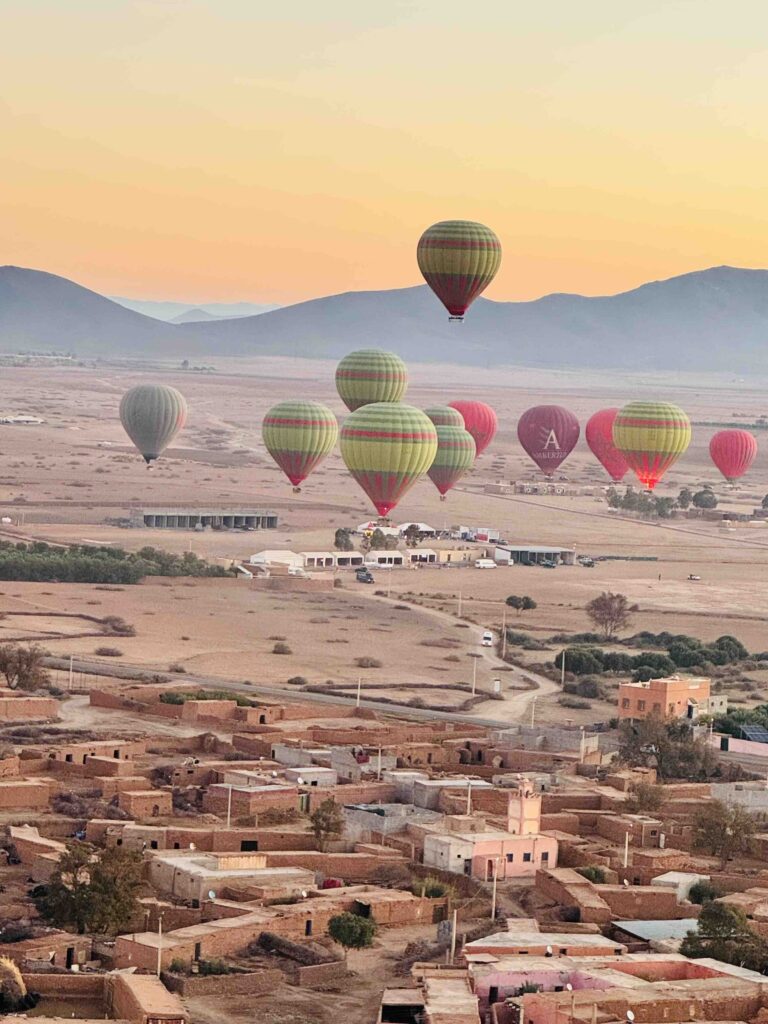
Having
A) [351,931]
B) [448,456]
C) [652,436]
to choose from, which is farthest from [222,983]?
[448,456]

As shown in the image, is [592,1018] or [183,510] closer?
[592,1018]

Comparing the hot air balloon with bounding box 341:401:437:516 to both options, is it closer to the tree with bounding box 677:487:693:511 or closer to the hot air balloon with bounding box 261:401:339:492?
the hot air balloon with bounding box 261:401:339:492

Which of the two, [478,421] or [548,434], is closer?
[478,421]

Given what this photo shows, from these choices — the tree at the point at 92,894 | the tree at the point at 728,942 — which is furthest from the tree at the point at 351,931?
the tree at the point at 728,942

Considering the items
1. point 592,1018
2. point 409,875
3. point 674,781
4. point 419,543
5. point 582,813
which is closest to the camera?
point 592,1018

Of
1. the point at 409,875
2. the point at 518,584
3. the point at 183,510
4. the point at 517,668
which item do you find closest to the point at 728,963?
the point at 409,875

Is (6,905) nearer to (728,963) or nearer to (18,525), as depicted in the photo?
(728,963)

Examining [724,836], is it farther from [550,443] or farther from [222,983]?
[550,443]

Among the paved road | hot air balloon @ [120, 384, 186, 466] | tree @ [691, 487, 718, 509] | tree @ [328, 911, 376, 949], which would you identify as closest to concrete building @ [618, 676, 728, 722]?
the paved road
